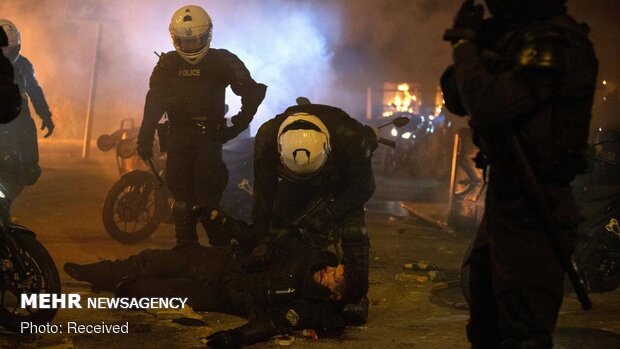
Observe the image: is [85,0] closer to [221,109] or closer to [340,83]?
[221,109]

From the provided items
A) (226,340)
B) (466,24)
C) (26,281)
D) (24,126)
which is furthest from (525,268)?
(24,126)

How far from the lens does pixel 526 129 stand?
10.8ft

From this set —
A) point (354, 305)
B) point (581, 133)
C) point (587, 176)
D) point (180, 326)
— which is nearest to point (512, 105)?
point (581, 133)

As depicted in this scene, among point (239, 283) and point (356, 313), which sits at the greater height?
point (239, 283)

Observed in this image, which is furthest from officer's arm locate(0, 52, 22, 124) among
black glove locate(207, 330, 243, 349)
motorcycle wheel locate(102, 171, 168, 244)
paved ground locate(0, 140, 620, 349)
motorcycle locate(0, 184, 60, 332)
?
motorcycle wheel locate(102, 171, 168, 244)

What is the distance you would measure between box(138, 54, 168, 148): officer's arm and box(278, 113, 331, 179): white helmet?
223cm

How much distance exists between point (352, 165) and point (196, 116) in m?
2.09

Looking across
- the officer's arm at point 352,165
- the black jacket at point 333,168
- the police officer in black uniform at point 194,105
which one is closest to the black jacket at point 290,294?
the black jacket at point 333,168

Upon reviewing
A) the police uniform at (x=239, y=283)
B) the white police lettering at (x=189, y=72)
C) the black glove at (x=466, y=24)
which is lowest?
the police uniform at (x=239, y=283)

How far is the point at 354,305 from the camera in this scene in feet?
18.7

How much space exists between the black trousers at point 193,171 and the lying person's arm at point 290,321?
2.38 metres

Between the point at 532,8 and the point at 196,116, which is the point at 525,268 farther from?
the point at 196,116

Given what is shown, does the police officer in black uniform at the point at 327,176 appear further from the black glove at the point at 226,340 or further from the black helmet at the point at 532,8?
the black helmet at the point at 532,8

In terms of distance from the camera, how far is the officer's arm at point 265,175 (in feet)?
19.6
